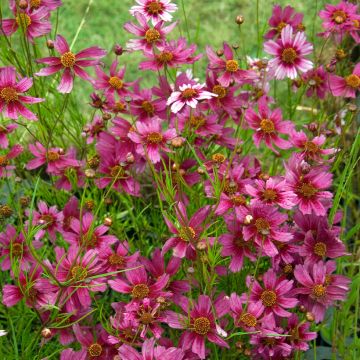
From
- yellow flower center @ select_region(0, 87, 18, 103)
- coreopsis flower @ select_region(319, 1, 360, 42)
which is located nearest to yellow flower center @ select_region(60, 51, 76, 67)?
yellow flower center @ select_region(0, 87, 18, 103)

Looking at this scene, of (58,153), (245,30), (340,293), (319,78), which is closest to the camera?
(340,293)

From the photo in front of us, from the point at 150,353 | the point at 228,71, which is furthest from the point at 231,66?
the point at 150,353

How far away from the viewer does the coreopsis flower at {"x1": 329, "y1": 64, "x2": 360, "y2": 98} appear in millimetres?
1292

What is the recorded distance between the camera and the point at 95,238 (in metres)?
1.13

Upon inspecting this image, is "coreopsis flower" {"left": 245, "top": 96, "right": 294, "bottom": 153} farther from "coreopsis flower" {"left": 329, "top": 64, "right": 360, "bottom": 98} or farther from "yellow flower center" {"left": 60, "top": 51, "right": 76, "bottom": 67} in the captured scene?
"yellow flower center" {"left": 60, "top": 51, "right": 76, "bottom": 67}

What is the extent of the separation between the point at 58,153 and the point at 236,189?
38 centimetres

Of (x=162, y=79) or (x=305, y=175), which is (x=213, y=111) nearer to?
(x=162, y=79)

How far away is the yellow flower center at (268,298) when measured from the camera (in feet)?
3.37

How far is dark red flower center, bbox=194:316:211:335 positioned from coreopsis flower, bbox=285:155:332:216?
0.23 metres

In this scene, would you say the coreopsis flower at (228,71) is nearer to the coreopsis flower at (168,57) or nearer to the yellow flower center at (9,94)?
the coreopsis flower at (168,57)

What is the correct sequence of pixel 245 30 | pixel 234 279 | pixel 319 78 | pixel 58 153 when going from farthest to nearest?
pixel 245 30 → pixel 319 78 → pixel 58 153 → pixel 234 279

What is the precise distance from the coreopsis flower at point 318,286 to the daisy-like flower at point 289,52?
0.39 metres

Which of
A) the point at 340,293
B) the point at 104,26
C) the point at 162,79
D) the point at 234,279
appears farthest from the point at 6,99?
the point at 104,26

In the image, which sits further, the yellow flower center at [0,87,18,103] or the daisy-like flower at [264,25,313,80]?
the daisy-like flower at [264,25,313,80]
